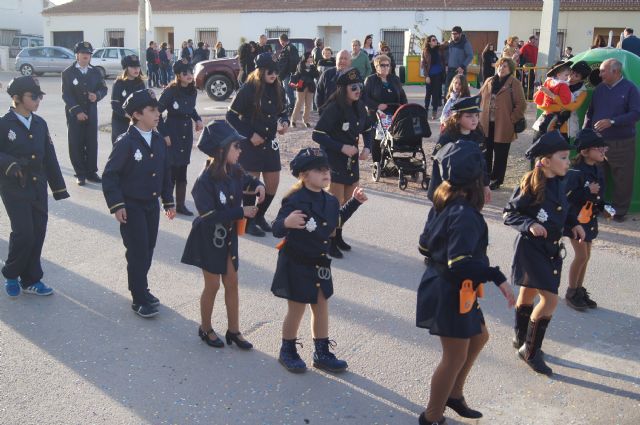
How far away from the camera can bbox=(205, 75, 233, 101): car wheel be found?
71.4ft

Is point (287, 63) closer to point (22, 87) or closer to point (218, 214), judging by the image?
point (22, 87)

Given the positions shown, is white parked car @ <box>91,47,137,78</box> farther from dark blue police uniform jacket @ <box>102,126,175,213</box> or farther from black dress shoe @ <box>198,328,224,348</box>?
black dress shoe @ <box>198,328,224,348</box>

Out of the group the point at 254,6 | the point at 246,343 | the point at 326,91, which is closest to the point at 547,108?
the point at 326,91

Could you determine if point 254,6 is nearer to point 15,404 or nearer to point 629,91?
point 629,91

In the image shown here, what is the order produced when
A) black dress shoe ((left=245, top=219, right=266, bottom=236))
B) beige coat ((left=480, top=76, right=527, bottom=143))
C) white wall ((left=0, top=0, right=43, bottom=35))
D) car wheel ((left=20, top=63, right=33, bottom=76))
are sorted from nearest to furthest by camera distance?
black dress shoe ((left=245, top=219, right=266, bottom=236)) < beige coat ((left=480, top=76, right=527, bottom=143)) < car wheel ((left=20, top=63, right=33, bottom=76)) < white wall ((left=0, top=0, right=43, bottom=35))

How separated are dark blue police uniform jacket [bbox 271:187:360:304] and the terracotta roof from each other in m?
34.4

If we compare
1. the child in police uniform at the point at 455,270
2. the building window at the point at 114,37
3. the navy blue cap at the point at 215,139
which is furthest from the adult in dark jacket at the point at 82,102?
the building window at the point at 114,37

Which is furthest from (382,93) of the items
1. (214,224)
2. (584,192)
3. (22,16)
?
(22,16)

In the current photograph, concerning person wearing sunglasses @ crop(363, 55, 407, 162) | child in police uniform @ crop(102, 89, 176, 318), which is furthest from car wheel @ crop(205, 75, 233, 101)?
child in police uniform @ crop(102, 89, 176, 318)

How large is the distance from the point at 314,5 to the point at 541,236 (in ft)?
124

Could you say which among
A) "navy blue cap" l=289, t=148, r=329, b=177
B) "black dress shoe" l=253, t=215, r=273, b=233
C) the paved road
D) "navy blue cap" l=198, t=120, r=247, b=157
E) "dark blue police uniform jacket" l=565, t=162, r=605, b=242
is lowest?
the paved road

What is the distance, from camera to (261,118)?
7.68 m

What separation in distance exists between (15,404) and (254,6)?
132ft

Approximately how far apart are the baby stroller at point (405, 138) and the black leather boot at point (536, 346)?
211 inches
